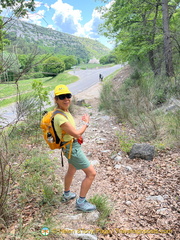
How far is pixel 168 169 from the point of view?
399 cm

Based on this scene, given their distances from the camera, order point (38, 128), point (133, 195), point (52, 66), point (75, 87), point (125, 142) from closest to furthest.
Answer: point (52, 66) < point (38, 128) < point (133, 195) < point (125, 142) < point (75, 87)

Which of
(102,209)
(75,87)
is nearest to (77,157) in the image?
(102,209)

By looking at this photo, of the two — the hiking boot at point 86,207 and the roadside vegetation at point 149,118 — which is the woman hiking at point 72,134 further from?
the roadside vegetation at point 149,118

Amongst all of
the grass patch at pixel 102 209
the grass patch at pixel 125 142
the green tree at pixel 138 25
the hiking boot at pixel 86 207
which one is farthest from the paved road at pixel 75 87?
the green tree at pixel 138 25

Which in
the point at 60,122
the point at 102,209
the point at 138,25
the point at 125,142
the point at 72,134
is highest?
the point at 138,25

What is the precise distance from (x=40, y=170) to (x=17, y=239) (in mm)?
2061

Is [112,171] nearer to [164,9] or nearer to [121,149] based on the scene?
[121,149]

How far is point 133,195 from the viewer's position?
3309mm

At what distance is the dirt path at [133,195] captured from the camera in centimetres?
246

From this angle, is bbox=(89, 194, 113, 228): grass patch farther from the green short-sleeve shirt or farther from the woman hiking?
the green short-sleeve shirt

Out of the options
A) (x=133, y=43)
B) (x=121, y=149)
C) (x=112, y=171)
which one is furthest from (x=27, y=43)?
(x=133, y=43)

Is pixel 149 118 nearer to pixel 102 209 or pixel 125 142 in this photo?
pixel 125 142

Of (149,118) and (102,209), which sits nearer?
(102,209)

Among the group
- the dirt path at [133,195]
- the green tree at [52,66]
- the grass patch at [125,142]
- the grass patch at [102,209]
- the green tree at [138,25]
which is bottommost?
the dirt path at [133,195]
